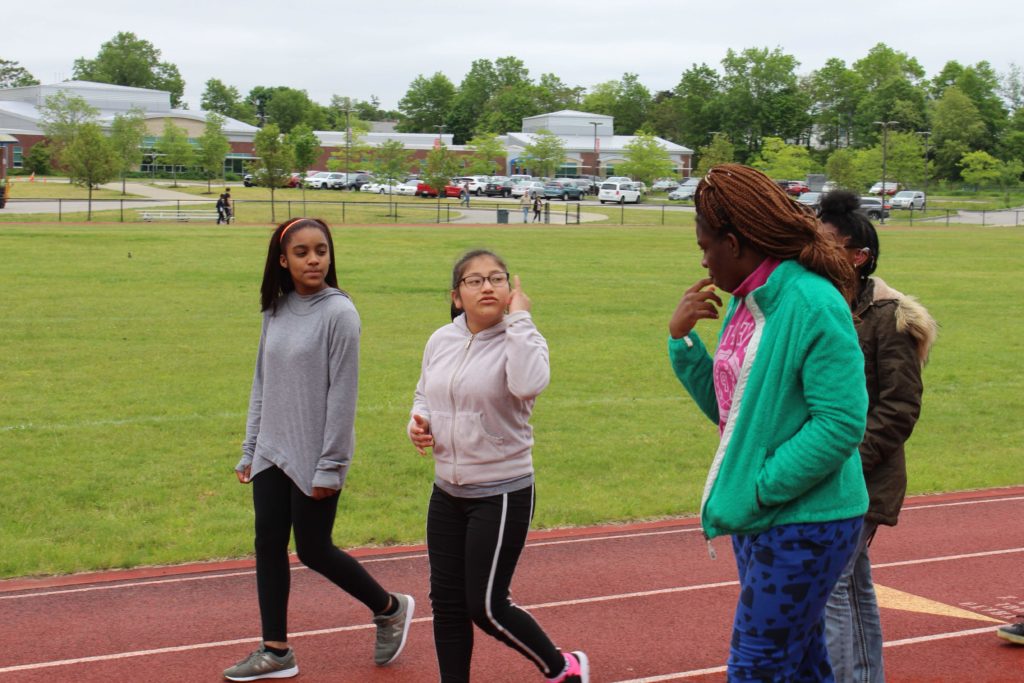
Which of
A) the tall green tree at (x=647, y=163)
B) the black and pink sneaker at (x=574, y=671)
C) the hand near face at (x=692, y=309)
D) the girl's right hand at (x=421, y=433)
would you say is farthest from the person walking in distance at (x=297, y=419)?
the tall green tree at (x=647, y=163)

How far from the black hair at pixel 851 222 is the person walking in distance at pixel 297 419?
75.4 inches

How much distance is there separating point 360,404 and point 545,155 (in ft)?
299

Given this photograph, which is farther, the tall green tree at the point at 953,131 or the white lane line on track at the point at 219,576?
the tall green tree at the point at 953,131

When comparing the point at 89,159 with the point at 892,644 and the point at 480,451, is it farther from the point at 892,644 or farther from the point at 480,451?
the point at 480,451

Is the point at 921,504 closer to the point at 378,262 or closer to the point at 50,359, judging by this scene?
the point at 50,359

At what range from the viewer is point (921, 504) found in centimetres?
872

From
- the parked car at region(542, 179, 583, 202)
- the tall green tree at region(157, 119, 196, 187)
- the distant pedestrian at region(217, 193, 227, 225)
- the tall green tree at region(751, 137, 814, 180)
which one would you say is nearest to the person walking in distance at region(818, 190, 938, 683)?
the distant pedestrian at region(217, 193, 227, 225)

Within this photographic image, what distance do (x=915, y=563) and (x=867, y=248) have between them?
136 inches

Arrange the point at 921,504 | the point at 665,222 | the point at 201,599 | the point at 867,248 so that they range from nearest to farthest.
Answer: the point at 867,248 < the point at 201,599 < the point at 921,504 < the point at 665,222

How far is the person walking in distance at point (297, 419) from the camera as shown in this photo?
15.6 ft

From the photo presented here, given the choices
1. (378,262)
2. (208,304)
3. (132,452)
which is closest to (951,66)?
(378,262)

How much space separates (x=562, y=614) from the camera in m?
6.09

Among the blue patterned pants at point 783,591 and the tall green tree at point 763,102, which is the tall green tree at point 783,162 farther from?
the blue patterned pants at point 783,591

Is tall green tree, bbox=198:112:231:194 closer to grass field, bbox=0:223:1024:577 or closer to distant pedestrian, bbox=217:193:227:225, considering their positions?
distant pedestrian, bbox=217:193:227:225
